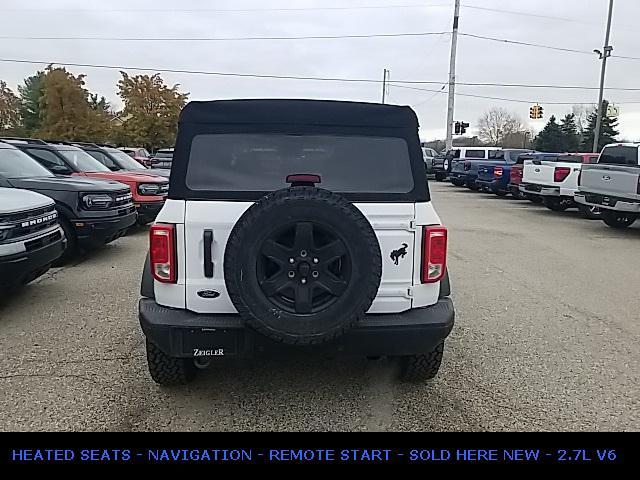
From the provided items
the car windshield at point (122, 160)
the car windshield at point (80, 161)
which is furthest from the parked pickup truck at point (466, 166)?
the car windshield at point (80, 161)

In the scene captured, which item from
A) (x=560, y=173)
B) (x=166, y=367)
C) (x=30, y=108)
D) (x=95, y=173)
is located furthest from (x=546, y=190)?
(x=30, y=108)

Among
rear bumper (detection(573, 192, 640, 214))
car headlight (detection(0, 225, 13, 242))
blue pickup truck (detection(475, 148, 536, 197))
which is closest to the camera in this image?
car headlight (detection(0, 225, 13, 242))

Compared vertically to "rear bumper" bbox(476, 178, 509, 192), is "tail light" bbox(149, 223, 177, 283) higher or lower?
higher

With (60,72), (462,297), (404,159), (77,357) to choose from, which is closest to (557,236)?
(462,297)

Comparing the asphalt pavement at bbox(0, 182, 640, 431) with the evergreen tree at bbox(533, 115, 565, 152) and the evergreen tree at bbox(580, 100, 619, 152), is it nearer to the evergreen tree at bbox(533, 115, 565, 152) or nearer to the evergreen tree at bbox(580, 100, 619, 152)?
the evergreen tree at bbox(580, 100, 619, 152)

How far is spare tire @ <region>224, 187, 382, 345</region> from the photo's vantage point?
3105 millimetres

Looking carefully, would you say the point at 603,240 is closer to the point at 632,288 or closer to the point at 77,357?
the point at 632,288

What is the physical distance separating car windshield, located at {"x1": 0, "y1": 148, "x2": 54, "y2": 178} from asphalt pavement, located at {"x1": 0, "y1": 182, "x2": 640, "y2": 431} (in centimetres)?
167

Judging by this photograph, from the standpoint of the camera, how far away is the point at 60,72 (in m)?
39.4

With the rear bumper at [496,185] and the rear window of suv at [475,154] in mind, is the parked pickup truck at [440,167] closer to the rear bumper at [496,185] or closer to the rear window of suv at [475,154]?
the rear window of suv at [475,154]

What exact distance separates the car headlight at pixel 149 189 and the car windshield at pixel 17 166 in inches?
93.9

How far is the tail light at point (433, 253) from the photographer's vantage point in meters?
3.49

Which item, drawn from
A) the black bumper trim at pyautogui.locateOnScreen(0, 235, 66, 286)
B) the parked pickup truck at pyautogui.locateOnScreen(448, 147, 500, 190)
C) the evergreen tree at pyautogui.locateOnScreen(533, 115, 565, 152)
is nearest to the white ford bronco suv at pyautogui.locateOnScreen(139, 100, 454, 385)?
the black bumper trim at pyautogui.locateOnScreen(0, 235, 66, 286)

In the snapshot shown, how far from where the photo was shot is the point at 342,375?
13.9 ft
